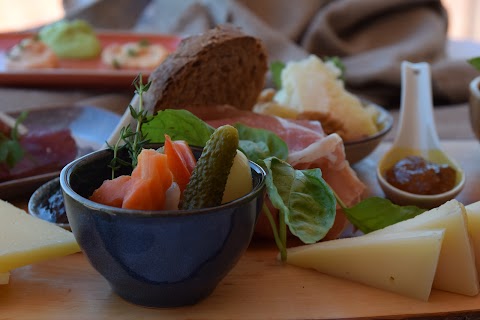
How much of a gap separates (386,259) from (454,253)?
0.34 ft

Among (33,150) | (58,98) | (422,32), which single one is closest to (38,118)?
(33,150)

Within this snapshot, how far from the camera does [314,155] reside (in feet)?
3.89

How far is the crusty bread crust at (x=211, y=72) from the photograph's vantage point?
4.06ft

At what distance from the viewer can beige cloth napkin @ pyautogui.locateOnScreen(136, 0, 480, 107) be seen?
2.40m

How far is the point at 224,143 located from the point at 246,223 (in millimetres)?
117

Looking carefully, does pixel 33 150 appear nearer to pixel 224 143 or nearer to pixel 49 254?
pixel 49 254

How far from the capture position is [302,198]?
1003 mm

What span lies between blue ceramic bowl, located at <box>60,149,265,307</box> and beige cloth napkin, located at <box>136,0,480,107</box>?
1.59m

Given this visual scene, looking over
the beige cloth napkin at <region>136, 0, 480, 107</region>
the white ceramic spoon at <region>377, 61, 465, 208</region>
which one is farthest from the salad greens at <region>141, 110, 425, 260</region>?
the beige cloth napkin at <region>136, 0, 480, 107</region>

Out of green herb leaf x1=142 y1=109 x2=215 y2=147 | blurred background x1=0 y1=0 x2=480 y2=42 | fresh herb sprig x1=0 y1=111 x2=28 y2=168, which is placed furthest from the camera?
blurred background x1=0 y1=0 x2=480 y2=42

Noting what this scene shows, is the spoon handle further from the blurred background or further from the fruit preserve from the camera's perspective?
the blurred background

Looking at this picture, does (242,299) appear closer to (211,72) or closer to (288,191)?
(288,191)

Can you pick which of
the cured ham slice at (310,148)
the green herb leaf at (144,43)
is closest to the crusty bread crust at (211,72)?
the cured ham slice at (310,148)

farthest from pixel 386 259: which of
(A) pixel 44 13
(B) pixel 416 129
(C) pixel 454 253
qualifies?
(A) pixel 44 13
